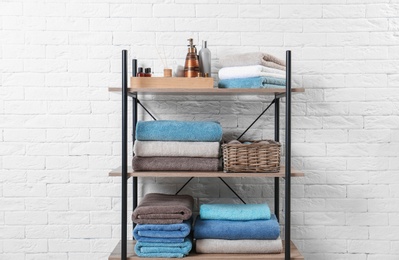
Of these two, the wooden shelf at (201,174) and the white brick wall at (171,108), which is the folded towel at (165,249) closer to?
the wooden shelf at (201,174)

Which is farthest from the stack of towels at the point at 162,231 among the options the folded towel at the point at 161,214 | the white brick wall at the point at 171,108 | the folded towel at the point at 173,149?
the white brick wall at the point at 171,108

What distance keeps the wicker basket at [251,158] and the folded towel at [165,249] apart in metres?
0.37

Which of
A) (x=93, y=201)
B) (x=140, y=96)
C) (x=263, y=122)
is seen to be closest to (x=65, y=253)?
(x=93, y=201)

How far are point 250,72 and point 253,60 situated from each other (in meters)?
0.05

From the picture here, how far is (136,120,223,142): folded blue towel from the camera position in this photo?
2062mm

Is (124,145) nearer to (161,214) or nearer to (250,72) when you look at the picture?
(161,214)

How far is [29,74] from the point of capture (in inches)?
94.1

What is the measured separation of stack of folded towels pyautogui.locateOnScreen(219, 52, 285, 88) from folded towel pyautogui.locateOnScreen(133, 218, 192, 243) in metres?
0.64

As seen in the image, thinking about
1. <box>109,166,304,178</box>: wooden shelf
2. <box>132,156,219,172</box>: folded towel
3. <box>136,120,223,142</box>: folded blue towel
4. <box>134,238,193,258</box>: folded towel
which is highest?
<box>136,120,223,142</box>: folded blue towel

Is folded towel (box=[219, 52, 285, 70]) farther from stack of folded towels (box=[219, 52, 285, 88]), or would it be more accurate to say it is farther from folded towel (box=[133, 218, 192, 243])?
folded towel (box=[133, 218, 192, 243])

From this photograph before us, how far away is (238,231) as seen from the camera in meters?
2.03

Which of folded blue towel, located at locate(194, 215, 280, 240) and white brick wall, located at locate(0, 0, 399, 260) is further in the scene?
white brick wall, located at locate(0, 0, 399, 260)

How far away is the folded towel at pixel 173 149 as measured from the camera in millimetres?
2059

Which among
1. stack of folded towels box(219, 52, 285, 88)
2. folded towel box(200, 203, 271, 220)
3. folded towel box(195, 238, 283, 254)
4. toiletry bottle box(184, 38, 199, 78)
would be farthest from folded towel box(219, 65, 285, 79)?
folded towel box(195, 238, 283, 254)
